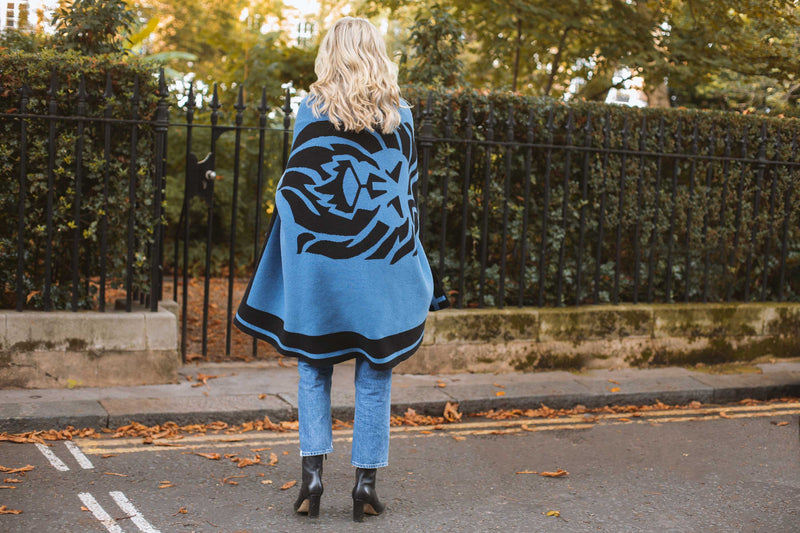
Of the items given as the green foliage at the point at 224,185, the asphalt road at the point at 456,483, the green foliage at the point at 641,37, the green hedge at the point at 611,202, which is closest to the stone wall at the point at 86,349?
the asphalt road at the point at 456,483

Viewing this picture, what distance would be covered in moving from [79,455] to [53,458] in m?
0.12

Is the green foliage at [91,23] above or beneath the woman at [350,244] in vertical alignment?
above

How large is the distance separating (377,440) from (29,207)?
314 centimetres

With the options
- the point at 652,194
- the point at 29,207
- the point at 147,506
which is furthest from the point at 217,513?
the point at 652,194

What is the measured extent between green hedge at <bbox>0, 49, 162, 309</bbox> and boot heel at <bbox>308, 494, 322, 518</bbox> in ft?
8.82

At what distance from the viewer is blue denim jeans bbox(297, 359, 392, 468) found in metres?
3.40

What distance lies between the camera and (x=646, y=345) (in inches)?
267

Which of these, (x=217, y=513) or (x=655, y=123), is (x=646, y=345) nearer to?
(x=655, y=123)

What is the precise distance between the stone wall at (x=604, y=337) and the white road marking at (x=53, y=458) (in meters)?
2.61

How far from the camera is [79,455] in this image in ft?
13.7

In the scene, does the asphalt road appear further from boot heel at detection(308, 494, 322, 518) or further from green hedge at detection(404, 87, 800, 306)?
green hedge at detection(404, 87, 800, 306)

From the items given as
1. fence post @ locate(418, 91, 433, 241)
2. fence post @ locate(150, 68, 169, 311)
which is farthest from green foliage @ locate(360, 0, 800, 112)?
fence post @ locate(150, 68, 169, 311)

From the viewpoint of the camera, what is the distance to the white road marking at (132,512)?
329 cm

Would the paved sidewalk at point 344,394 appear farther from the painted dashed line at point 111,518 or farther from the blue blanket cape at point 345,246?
the blue blanket cape at point 345,246
